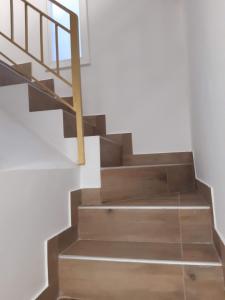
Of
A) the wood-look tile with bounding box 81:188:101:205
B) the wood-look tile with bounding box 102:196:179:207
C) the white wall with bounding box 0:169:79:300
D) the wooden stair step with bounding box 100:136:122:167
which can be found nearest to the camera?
the white wall with bounding box 0:169:79:300

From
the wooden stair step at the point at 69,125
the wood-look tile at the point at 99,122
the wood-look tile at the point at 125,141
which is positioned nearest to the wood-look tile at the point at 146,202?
the wooden stair step at the point at 69,125

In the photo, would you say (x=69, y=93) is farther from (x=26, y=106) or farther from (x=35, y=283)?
(x=35, y=283)

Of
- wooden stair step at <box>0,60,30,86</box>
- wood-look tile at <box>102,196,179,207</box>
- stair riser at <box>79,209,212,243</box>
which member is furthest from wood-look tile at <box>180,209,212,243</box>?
wooden stair step at <box>0,60,30,86</box>

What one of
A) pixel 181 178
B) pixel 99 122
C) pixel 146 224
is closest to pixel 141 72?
pixel 99 122

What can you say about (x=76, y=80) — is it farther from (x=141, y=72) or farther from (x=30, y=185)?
(x=141, y=72)

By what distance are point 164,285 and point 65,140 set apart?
102 cm

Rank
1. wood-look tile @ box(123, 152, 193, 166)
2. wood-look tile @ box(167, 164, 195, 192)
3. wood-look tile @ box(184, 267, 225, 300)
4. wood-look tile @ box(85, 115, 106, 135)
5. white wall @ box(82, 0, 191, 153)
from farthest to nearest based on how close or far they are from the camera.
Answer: wood-look tile @ box(85, 115, 106, 135) → white wall @ box(82, 0, 191, 153) → wood-look tile @ box(123, 152, 193, 166) → wood-look tile @ box(167, 164, 195, 192) → wood-look tile @ box(184, 267, 225, 300)

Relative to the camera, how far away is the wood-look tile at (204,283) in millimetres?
1073

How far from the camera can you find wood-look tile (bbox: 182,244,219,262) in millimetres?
1138

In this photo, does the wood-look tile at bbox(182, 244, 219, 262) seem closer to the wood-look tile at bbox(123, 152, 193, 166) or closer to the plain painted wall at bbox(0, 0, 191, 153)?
the wood-look tile at bbox(123, 152, 193, 166)

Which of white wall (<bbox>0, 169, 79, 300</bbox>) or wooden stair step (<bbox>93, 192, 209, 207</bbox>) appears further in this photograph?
wooden stair step (<bbox>93, 192, 209, 207</bbox>)

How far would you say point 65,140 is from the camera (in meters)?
1.67

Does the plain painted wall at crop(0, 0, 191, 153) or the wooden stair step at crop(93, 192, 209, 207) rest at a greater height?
the plain painted wall at crop(0, 0, 191, 153)

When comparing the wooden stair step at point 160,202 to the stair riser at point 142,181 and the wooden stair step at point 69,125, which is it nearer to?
the stair riser at point 142,181
